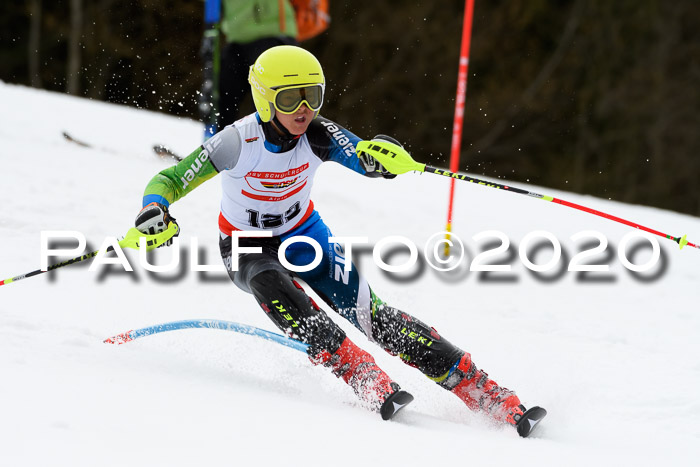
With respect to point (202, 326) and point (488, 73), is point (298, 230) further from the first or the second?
point (488, 73)

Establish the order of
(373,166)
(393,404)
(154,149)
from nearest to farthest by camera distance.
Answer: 1. (393,404)
2. (373,166)
3. (154,149)

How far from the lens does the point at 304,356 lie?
3.67 metres

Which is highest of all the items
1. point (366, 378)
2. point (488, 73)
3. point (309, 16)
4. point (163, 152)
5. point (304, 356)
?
point (309, 16)

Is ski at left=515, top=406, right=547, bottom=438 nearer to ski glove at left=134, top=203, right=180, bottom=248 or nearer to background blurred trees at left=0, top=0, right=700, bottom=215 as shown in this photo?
ski glove at left=134, top=203, right=180, bottom=248

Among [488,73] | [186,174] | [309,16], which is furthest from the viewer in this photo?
[488,73]

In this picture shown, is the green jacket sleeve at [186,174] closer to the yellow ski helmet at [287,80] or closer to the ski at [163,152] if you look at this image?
the yellow ski helmet at [287,80]

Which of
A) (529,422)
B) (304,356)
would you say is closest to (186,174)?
(304,356)

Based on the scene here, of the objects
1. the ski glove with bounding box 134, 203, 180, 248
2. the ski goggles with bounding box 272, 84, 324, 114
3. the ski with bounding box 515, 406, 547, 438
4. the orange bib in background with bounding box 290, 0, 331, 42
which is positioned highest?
the orange bib in background with bounding box 290, 0, 331, 42

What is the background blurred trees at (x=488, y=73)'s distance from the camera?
15.1 m

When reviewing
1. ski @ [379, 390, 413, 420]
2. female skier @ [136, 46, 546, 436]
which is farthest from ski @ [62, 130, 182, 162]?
ski @ [379, 390, 413, 420]

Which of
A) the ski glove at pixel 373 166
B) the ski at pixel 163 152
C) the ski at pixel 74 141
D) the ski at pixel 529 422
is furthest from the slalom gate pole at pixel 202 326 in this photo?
the ski at pixel 74 141

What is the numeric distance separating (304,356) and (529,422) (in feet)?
3.57

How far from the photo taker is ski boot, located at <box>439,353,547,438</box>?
3.18 m

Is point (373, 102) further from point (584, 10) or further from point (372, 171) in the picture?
point (372, 171)
